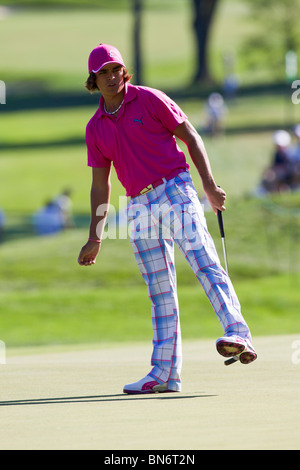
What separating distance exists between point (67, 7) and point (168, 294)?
79.4 metres

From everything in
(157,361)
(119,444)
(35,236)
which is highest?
(35,236)

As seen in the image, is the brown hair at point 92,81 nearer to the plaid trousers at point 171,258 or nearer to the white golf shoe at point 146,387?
the plaid trousers at point 171,258

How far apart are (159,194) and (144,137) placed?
1.09 ft

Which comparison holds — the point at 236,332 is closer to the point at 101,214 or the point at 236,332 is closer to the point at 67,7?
the point at 101,214

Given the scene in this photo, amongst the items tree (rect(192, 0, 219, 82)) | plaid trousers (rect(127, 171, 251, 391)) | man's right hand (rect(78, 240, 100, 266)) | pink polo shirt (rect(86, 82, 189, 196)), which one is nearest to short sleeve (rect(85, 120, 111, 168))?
pink polo shirt (rect(86, 82, 189, 196))

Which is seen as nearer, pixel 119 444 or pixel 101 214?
pixel 119 444

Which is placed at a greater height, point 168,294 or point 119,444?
point 168,294

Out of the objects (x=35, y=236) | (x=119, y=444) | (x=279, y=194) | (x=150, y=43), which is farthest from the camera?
(x=150, y=43)

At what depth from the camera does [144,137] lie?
603cm

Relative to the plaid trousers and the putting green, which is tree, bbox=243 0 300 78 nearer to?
the putting green

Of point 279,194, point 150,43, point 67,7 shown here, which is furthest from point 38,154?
point 67,7

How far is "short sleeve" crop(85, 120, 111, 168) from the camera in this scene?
245 inches

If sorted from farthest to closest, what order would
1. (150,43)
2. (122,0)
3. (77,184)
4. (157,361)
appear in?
(122,0) → (150,43) → (77,184) → (157,361)

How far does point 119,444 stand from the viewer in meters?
4.32
